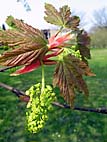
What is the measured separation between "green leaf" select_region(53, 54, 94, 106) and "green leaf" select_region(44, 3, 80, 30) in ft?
0.50

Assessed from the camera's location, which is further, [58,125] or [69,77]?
[58,125]

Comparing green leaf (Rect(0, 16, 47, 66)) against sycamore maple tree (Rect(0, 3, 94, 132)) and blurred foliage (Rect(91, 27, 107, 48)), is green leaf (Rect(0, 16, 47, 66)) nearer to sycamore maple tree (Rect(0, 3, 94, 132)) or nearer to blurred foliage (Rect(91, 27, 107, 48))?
sycamore maple tree (Rect(0, 3, 94, 132))

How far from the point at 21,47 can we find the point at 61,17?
8.4 inches

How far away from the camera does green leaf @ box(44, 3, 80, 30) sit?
644 millimetres

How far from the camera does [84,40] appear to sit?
0.73 m

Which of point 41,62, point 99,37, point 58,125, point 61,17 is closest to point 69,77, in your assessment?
point 41,62

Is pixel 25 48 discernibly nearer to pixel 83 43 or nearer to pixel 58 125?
pixel 83 43

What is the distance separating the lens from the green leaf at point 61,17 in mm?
644

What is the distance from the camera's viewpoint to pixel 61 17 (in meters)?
0.66

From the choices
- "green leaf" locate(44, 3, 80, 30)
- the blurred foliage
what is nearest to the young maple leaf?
"green leaf" locate(44, 3, 80, 30)

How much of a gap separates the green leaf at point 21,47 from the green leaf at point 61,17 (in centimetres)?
15

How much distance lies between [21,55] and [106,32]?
25.5m

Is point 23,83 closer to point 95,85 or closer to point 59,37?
point 95,85

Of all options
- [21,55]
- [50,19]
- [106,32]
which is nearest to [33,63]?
[21,55]
